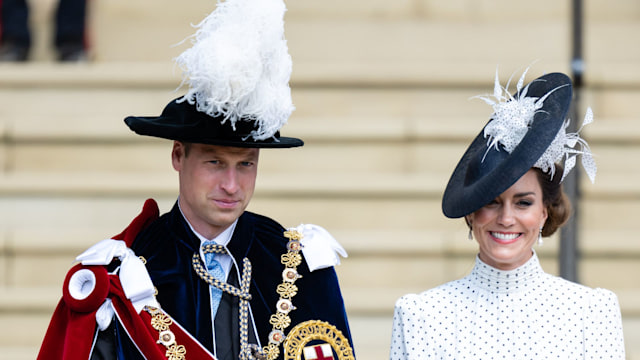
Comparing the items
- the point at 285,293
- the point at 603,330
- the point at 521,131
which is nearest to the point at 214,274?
the point at 285,293

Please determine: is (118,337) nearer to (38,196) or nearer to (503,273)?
(503,273)

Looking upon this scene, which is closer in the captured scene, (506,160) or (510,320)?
(506,160)

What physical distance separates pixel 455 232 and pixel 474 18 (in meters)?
1.45

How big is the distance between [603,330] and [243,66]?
1.40 metres

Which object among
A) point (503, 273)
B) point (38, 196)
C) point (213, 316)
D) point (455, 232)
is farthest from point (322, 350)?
point (38, 196)

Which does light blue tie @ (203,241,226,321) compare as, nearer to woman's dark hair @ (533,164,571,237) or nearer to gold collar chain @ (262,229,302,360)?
gold collar chain @ (262,229,302,360)

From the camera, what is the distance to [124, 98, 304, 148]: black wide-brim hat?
2988 mm

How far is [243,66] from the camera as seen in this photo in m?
2.90

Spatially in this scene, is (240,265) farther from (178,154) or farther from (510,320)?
(510,320)

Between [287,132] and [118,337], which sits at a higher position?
[287,132]

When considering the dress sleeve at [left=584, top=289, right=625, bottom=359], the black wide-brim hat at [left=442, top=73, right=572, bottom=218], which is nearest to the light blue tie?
the black wide-brim hat at [left=442, top=73, right=572, bottom=218]

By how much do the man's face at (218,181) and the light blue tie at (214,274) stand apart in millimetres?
136

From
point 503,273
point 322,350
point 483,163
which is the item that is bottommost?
point 322,350

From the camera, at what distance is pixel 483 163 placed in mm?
3182
